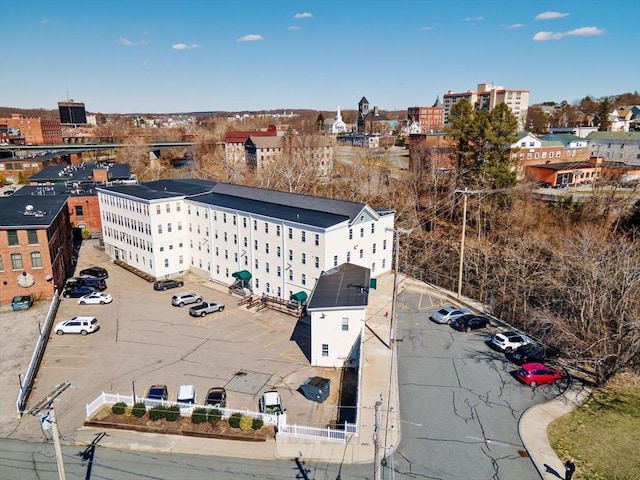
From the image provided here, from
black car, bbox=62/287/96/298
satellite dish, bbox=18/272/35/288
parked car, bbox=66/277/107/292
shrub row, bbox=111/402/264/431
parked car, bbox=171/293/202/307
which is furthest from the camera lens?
parked car, bbox=66/277/107/292

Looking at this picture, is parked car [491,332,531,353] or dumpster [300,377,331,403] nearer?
dumpster [300,377,331,403]

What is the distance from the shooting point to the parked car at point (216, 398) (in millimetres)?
22978

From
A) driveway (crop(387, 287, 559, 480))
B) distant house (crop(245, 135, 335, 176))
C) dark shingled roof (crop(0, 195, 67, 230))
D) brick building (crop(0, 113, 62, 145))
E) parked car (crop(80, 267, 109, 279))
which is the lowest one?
driveway (crop(387, 287, 559, 480))

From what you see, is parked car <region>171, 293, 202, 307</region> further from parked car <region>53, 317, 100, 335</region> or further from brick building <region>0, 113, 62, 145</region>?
brick building <region>0, 113, 62, 145</region>

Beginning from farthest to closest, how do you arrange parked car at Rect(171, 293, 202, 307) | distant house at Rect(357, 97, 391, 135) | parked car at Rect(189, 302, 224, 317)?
distant house at Rect(357, 97, 391, 135), parked car at Rect(171, 293, 202, 307), parked car at Rect(189, 302, 224, 317)

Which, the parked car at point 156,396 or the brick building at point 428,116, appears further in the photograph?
the brick building at point 428,116

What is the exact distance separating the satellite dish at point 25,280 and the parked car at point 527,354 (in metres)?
37.4

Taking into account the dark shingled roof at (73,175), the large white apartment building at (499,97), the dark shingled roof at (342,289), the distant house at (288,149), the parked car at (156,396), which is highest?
the large white apartment building at (499,97)

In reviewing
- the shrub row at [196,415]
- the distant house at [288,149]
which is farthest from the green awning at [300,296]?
the distant house at [288,149]

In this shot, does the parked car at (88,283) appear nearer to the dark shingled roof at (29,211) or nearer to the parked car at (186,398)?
the dark shingled roof at (29,211)

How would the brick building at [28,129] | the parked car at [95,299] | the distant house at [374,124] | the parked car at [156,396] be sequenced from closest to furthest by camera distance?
the parked car at [156,396], the parked car at [95,299], the brick building at [28,129], the distant house at [374,124]

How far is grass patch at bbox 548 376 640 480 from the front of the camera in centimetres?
1844

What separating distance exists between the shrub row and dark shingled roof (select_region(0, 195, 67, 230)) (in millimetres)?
21384

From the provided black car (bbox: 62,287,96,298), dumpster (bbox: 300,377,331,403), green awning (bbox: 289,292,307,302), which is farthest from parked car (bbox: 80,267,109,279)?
dumpster (bbox: 300,377,331,403)
